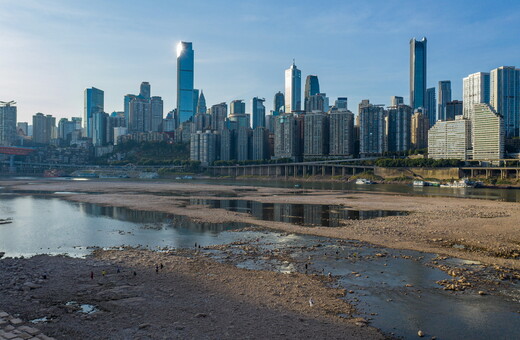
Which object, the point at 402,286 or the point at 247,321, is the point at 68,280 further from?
the point at 402,286

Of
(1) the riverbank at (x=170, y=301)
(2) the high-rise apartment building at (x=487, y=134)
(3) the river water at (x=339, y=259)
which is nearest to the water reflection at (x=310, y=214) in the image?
(3) the river water at (x=339, y=259)

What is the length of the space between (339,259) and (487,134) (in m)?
179

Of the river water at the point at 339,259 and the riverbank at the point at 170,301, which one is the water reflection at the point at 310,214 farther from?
the riverbank at the point at 170,301

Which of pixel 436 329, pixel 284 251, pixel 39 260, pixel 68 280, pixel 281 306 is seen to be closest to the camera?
pixel 436 329

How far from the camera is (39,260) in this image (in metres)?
28.3

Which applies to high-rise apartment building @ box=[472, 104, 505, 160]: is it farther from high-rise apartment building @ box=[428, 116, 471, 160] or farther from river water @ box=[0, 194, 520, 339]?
river water @ box=[0, 194, 520, 339]

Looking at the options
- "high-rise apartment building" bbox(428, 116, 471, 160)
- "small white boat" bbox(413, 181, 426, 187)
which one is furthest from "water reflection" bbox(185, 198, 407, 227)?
"high-rise apartment building" bbox(428, 116, 471, 160)

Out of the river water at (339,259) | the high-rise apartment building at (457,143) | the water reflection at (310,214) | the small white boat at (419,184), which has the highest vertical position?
the high-rise apartment building at (457,143)

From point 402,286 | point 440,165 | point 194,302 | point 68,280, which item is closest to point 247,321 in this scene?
point 194,302

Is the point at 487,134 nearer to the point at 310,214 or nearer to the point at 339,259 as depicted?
the point at 310,214

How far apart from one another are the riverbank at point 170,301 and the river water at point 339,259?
82.6 inches

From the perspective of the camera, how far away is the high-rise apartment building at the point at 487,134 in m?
171

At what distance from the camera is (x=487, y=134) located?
579 ft

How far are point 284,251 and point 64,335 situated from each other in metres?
18.9
